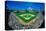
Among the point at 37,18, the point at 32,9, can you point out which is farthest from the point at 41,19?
the point at 32,9

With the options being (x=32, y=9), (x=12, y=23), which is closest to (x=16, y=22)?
(x=12, y=23)

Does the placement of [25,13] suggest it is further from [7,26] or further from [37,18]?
[7,26]

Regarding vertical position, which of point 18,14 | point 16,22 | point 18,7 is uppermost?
A: point 18,7

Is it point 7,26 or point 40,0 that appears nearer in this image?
point 7,26

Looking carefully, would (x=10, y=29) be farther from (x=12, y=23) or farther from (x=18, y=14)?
(x=18, y=14)

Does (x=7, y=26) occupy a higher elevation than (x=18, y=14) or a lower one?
lower

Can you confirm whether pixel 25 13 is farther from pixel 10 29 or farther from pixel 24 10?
pixel 10 29

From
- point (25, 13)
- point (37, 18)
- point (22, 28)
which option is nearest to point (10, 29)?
point (22, 28)
